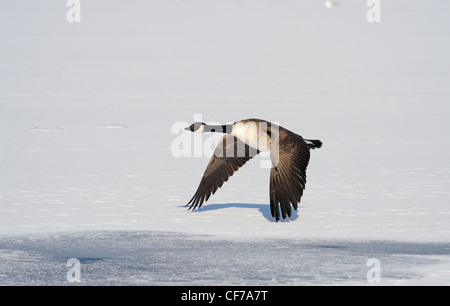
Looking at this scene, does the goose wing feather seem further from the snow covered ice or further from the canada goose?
the snow covered ice

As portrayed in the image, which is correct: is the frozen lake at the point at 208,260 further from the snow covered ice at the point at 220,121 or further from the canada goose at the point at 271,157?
the canada goose at the point at 271,157

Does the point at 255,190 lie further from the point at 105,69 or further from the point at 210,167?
the point at 105,69

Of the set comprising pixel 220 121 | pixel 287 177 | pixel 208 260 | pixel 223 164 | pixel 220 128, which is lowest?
pixel 208 260

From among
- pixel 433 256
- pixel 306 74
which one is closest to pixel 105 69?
pixel 306 74

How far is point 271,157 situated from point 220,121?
5117mm

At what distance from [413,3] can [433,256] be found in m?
19.4

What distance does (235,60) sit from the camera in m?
18.8

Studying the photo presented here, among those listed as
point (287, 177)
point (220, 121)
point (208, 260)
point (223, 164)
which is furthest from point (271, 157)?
point (220, 121)

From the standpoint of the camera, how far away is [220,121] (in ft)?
39.8

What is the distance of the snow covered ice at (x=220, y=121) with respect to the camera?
6082 mm

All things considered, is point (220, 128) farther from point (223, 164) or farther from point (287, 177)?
point (287, 177)

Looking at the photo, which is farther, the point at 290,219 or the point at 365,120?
the point at 365,120

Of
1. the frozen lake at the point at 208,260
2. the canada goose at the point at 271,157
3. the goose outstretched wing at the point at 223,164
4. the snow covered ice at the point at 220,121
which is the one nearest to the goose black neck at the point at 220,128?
the canada goose at the point at 271,157

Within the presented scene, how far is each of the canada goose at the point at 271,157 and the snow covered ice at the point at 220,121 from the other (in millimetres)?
257
